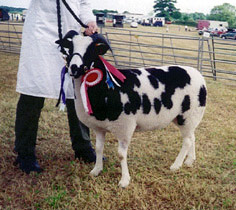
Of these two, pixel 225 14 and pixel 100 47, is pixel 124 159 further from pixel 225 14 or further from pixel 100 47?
pixel 225 14

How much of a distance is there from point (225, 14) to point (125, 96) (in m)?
101

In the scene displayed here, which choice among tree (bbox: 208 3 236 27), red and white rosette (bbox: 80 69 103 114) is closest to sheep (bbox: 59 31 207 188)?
red and white rosette (bbox: 80 69 103 114)

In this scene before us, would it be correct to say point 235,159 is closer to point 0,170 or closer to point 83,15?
point 83,15

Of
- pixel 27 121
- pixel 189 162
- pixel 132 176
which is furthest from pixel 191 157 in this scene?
pixel 27 121

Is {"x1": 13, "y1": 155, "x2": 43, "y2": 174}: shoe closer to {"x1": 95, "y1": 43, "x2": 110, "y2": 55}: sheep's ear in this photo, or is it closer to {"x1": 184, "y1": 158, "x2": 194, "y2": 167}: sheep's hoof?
{"x1": 95, "y1": 43, "x2": 110, "y2": 55}: sheep's ear

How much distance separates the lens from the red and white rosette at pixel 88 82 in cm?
237

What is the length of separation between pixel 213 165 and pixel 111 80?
1.54 meters

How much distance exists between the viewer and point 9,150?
11.1ft

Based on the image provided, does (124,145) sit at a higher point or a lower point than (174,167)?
higher

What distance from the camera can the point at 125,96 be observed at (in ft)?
8.21

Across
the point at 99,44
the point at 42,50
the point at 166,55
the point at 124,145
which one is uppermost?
the point at 99,44

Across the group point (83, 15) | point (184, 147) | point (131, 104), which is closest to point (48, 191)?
point (131, 104)

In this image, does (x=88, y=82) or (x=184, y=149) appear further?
(x=184, y=149)

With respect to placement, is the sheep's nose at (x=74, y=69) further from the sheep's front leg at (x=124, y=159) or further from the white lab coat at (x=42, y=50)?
the sheep's front leg at (x=124, y=159)
